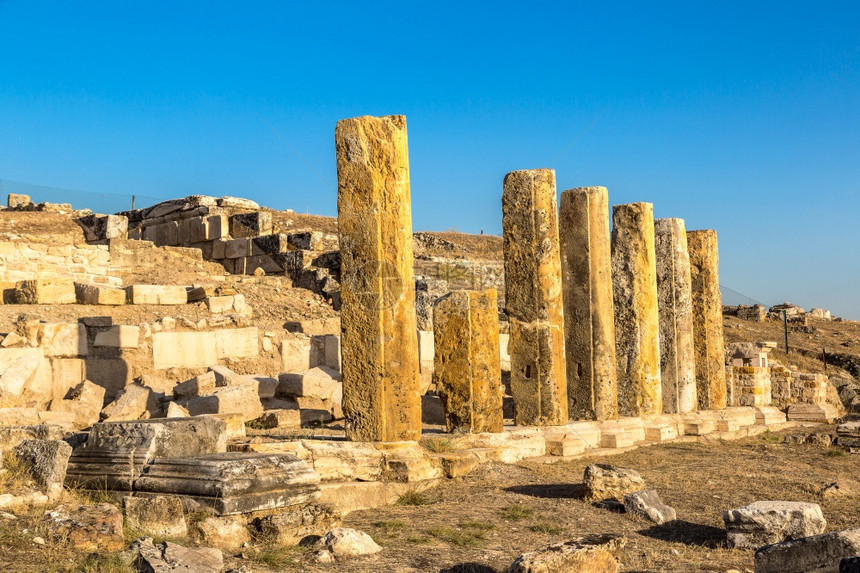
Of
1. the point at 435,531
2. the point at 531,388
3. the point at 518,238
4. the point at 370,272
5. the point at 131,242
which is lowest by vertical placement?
the point at 435,531

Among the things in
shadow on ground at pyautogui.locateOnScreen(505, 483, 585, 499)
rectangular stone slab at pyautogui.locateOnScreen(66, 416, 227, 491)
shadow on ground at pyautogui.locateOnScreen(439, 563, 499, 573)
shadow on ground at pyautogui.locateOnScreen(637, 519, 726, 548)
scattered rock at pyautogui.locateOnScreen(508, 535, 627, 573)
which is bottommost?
shadow on ground at pyautogui.locateOnScreen(637, 519, 726, 548)

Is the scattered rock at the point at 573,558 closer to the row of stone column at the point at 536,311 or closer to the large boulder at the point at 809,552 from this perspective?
the large boulder at the point at 809,552

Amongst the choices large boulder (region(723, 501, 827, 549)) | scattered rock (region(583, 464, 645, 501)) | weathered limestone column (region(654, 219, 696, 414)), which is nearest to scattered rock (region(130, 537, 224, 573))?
large boulder (region(723, 501, 827, 549))

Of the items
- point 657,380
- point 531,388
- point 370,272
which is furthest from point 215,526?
point 657,380

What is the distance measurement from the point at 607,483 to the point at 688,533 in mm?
1477

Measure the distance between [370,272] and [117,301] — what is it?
7.84 metres

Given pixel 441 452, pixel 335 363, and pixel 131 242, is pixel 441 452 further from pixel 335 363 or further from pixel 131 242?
pixel 131 242

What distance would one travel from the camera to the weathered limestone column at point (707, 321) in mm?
16594

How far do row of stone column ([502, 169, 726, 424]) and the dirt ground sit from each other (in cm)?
159

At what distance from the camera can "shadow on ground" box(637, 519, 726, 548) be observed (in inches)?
282

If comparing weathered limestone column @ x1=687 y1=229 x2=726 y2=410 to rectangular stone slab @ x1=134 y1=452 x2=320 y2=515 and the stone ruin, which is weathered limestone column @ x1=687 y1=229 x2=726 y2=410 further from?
rectangular stone slab @ x1=134 y1=452 x2=320 y2=515

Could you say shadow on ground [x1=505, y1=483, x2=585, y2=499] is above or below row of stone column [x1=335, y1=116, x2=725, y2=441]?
below

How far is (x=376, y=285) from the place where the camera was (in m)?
9.34

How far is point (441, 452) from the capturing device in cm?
1014
